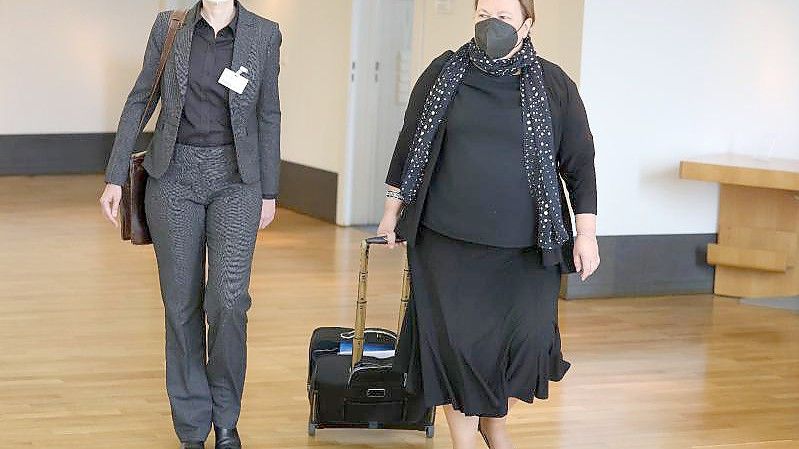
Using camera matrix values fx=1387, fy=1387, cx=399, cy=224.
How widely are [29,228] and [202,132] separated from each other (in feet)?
20.1

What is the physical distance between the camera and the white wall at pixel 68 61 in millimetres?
13586

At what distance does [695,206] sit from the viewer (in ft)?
28.6

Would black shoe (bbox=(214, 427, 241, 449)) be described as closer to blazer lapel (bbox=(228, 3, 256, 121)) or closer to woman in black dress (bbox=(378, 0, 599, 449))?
woman in black dress (bbox=(378, 0, 599, 449))

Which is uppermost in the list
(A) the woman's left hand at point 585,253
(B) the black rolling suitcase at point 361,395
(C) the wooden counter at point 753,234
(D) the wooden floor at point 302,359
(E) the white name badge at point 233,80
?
(E) the white name badge at point 233,80

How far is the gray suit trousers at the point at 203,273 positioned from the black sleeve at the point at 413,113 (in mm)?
664

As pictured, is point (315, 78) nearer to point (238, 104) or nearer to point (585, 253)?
point (238, 104)

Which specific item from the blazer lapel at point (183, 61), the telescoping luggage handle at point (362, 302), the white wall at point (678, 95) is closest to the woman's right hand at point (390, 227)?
the telescoping luggage handle at point (362, 302)

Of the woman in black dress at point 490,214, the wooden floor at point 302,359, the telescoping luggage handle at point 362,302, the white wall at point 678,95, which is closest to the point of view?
the woman in black dress at point 490,214

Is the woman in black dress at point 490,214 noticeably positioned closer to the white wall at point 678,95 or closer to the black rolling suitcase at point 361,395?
the black rolling suitcase at point 361,395

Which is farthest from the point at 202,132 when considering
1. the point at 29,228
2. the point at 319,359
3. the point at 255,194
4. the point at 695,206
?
the point at 29,228

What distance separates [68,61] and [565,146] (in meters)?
10.7

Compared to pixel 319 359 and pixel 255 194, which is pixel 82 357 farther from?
pixel 255 194

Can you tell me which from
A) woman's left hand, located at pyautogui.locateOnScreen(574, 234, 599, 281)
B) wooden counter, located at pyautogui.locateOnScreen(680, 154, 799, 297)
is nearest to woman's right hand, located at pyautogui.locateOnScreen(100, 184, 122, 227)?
woman's left hand, located at pyautogui.locateOnScreen(574, 234, 599, 281)

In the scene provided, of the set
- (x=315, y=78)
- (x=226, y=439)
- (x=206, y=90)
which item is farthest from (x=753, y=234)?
(x=206, y=90)
